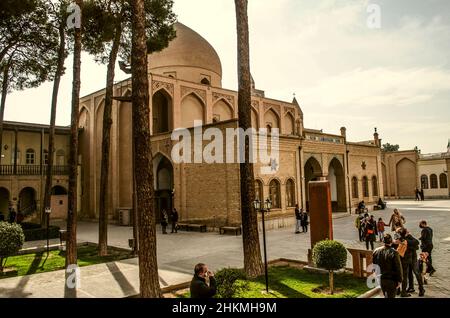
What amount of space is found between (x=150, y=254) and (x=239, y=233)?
1029 centimetres

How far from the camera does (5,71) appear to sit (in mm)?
17578

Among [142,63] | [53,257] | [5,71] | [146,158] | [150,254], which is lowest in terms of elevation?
[53,257]

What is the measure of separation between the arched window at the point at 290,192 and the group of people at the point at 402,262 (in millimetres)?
10245

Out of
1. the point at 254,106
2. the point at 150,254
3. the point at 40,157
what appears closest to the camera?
the point at 150,254

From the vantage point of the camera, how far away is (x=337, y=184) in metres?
25.7

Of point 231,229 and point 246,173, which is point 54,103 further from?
point 246,173

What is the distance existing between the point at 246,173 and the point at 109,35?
29.8 feet

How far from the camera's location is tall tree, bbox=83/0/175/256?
12.9 metres

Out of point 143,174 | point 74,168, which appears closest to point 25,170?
point 74,168

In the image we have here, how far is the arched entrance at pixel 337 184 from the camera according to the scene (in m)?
25.3

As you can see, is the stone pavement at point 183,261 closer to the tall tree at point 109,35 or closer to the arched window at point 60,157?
the tall tree at point 109,35

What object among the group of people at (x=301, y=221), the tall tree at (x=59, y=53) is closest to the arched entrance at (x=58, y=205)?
the tall tree at (x=59, y=53)

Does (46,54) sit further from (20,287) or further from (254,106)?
(254,106)
